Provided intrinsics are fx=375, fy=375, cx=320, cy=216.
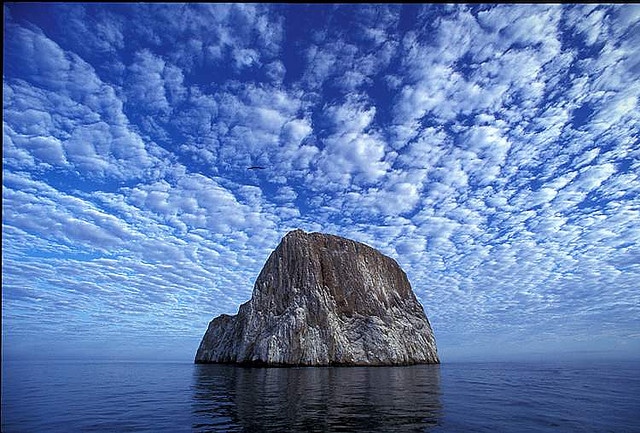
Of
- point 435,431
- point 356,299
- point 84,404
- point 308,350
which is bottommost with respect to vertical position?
point 435,431

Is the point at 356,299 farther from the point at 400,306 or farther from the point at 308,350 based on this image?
the point at 308,350

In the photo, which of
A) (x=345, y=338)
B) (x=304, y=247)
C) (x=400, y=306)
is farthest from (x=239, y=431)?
(x=400, y=306)

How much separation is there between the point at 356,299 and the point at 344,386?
60.4 meters

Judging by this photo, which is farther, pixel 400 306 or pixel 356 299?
pixel 400 306

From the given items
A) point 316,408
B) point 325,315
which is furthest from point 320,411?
point 325,315

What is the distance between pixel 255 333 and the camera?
86.1 metres

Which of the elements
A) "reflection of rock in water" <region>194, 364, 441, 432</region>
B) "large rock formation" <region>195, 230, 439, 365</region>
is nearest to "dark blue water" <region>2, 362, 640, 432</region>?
"reflection of rock in water" <region>194, 364, 441, 432</region>

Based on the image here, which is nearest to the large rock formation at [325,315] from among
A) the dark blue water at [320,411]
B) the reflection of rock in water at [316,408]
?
the reflection of rock in water at [316,408]

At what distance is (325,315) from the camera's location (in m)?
86.9

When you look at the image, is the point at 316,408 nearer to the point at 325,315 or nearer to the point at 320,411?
the point at 320,411

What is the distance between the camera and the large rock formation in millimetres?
82562

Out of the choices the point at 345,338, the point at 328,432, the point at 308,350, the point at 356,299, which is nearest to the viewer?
the point at 328,432

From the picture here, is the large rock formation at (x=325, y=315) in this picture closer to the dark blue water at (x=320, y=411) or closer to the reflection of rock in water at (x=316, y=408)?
the reflection of rock in water at (x=316, y=408)

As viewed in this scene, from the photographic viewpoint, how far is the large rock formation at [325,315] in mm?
82562
